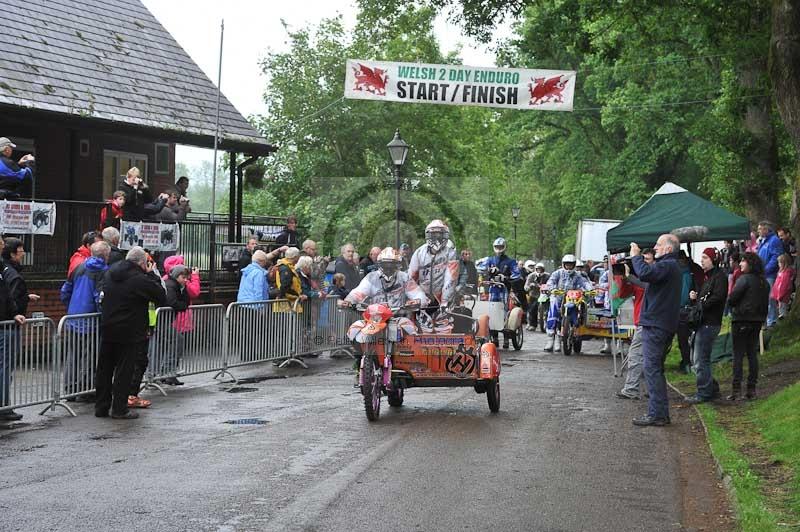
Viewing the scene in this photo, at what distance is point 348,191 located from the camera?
42.8 meters

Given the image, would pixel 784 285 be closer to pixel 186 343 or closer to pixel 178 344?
pixel 186 343

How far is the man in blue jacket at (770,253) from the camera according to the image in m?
23.4

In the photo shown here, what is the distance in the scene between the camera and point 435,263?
14570 mm

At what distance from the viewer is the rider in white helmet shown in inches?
569

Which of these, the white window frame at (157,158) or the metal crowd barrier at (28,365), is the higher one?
the white window frame at (157,158)

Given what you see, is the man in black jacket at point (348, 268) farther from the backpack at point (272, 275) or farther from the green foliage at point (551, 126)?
the green foliage at point (551, 126)

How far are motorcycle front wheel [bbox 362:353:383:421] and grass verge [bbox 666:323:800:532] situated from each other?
353cm

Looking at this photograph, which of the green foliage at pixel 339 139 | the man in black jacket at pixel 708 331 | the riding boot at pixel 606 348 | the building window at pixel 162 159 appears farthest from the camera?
the green foliage at pixel 339 139

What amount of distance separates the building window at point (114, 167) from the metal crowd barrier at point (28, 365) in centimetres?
1525

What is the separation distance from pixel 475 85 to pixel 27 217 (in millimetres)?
8501

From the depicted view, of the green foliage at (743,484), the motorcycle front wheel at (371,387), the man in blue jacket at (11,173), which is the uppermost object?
the man in blue jacket at (11,173)

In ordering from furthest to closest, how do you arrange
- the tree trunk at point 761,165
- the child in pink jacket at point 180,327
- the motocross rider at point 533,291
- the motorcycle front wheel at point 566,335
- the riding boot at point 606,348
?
the motocross rider at point 533,291
the tree trunk at point 761,165
the riding boot at point 606,348
the motorcycle front wheel at point 566,335
the child in pink jacket at point 180,327

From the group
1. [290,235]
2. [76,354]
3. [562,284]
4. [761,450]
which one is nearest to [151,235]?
[290,235]

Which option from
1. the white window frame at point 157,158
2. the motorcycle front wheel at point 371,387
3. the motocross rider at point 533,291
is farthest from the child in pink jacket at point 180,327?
the motocross rider at point 533,291
